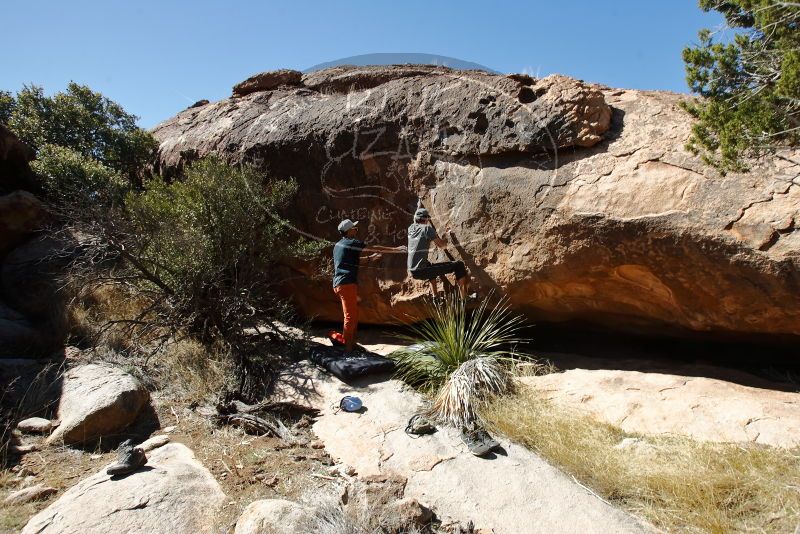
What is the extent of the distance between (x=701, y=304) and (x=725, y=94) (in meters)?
2.30

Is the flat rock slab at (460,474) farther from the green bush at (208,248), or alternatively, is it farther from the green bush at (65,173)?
the green bush at (65,173)

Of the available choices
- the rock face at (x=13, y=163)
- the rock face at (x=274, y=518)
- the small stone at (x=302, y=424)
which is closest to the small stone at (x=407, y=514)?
the rock face at (x=274, y=518)

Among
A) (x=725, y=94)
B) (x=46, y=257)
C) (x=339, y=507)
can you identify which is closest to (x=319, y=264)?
(x=46, y=257)

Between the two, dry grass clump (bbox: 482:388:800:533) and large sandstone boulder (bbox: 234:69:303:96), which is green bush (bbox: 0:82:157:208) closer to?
large sandstone boulder (bbox: 234:69:303:96)

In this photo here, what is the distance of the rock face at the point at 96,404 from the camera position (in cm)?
615

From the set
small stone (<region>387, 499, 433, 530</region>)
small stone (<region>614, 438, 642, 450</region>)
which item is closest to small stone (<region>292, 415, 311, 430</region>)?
small stone (<region>387, 499, 433, 530</region>)

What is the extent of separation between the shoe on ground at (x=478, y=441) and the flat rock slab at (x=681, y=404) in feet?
3.46

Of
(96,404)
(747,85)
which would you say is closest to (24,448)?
(96,404)

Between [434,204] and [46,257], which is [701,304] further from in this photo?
[46,257]

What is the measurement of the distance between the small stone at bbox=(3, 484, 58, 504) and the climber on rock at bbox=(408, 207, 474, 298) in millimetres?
4488

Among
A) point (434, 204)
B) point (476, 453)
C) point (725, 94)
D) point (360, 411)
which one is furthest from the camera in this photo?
point (434, 204)

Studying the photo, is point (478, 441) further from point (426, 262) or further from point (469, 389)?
point (426, 262)

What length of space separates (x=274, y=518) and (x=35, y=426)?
3.57m

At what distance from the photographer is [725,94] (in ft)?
16.7
